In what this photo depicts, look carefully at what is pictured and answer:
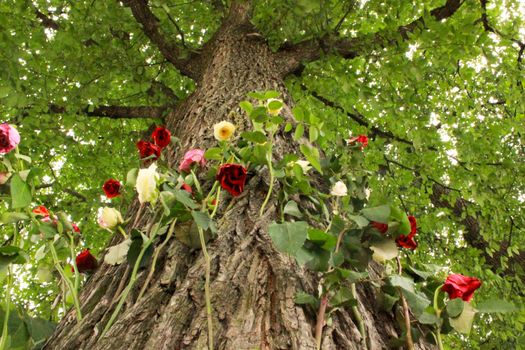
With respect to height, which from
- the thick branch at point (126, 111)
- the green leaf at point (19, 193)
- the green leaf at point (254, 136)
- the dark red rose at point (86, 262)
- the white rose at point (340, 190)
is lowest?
the white rose at point (340, 190)

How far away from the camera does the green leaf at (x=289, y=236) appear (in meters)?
0.83

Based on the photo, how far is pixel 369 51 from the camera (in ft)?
9.57

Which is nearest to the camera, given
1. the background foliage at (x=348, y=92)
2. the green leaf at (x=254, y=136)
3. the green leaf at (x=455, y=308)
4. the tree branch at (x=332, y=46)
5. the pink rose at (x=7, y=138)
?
the green leaf at (x=455, y=308)

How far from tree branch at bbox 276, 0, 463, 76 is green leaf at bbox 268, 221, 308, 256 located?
224 centimetres

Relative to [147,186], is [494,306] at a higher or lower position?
lower

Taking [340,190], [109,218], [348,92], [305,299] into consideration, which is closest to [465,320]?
[305,299]

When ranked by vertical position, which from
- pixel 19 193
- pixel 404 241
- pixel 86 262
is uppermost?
pixel 19 193

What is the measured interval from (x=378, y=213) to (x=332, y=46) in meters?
2.25

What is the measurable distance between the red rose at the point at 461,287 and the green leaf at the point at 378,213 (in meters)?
0.18

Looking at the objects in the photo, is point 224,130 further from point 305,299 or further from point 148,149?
point 305,299

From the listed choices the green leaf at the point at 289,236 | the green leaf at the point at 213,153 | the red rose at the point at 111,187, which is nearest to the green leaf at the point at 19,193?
the red rose at the point at 111,187

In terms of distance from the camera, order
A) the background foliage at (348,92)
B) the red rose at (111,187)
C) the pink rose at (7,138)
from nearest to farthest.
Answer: the pink rose at (7,138), the red rose at (111,187), the background foliage at (348,92)

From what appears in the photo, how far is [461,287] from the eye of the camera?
3.02 feet

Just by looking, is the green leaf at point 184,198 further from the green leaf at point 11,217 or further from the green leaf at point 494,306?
the green leaf at point 494,306
